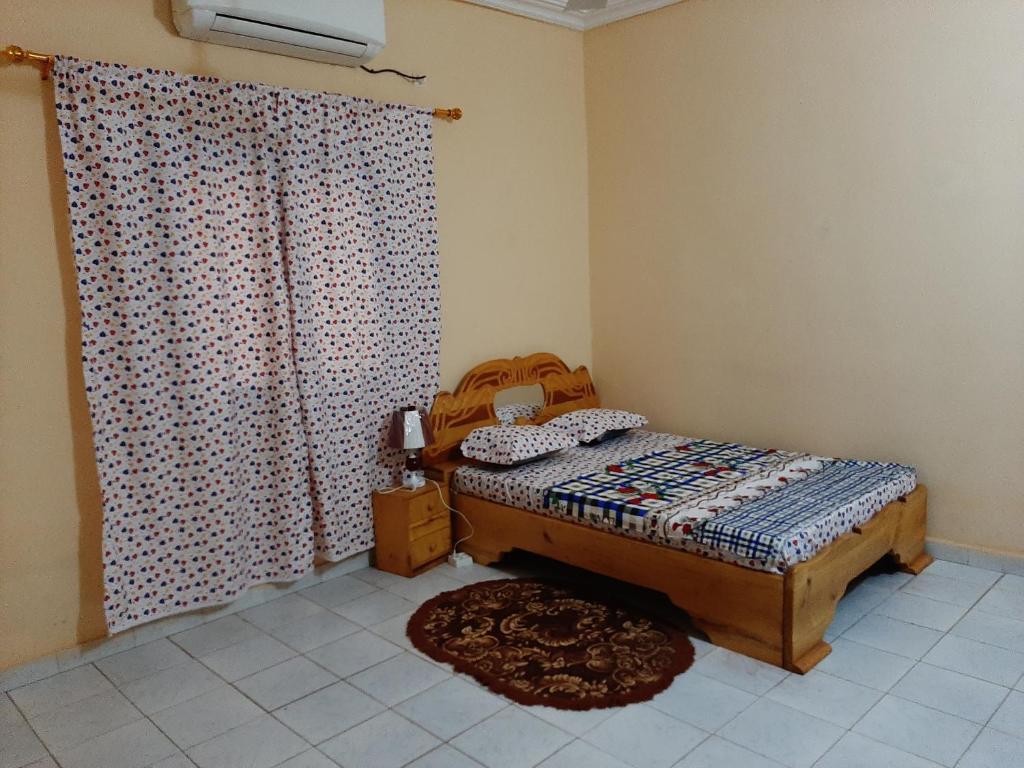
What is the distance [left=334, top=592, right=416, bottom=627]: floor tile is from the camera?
317 cm

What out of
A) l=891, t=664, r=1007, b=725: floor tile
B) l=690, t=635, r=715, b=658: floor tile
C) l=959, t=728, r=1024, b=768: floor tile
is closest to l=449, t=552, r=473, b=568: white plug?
l=690, t=635, r=715, b=658: floor tile

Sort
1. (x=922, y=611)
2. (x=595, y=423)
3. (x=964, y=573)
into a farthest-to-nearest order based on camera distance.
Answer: (x=595, y=423), (x=964, y=573), (x=922, y=611)

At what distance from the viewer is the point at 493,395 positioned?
4113mm

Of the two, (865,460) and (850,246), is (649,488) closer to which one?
(865,460)

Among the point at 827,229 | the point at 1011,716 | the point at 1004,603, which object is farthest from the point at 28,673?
the point at 827,229

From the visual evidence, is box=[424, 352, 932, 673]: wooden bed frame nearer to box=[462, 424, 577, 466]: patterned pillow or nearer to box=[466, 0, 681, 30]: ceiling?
box=[462, 424, 577, 466]: patterned pillow

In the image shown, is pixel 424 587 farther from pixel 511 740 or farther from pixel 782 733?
pixel 782 733

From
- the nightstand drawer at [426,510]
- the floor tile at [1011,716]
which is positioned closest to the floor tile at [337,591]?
the nightstand drawer at [426,510]

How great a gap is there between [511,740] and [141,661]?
1511 mm

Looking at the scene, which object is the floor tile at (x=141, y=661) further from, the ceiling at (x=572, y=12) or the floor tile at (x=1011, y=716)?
the ceiling at (x=572, y=12)

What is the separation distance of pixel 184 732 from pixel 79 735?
1.10 feet

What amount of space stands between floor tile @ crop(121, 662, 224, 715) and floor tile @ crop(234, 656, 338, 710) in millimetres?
131

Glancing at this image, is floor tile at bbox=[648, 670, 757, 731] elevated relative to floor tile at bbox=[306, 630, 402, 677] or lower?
lower

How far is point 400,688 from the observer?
8.61ft
